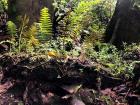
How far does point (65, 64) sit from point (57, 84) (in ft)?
1.26

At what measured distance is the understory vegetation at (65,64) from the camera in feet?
17.6

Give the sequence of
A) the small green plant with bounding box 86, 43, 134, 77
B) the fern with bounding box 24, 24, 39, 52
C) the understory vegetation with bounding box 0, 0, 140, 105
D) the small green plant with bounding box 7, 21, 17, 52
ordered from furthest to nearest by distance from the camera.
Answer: the small green plant with bounding box 7, 21, 17, 52 → the fern with bounding box 24, 24, 39, 52 → the small green plant with bounding box 86, 43, 134, 77 → the understory vegetation with bounding box 0, 0, 140, 105

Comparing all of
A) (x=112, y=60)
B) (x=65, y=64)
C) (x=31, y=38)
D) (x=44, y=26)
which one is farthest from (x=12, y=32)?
(x=112, y=60)

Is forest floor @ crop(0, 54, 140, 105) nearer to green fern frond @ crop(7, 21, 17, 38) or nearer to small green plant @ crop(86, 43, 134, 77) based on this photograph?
small green plant @ crop(86, 43, 134, 77)

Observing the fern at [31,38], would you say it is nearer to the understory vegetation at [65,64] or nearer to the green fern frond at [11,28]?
the understory vegetation at [65,64]

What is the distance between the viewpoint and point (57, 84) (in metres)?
5.42

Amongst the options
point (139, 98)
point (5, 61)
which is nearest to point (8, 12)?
point (5, 61)

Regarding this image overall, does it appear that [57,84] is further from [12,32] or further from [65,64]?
[12,32]

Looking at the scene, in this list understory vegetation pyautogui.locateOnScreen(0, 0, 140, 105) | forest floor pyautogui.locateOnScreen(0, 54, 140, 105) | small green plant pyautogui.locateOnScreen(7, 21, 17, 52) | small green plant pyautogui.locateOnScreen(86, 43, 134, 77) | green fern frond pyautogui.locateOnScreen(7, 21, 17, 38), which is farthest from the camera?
green fern frond pyautogui.locateOnScreen(7, 21, 17, 38)

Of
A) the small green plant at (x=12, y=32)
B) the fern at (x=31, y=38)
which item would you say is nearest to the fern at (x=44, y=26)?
the fern at (x=31, y=38)

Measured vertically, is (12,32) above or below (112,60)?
above

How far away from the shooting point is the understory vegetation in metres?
5.36

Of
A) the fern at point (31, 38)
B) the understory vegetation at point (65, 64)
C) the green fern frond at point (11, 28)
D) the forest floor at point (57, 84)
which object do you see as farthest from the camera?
the green fern frond at point (11, 28)

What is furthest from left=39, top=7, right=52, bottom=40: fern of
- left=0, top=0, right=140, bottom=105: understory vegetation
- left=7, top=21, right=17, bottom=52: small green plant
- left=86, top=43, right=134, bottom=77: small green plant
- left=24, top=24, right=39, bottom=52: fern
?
→ left=86, top=43, right=134, bottom=77: small green plant
